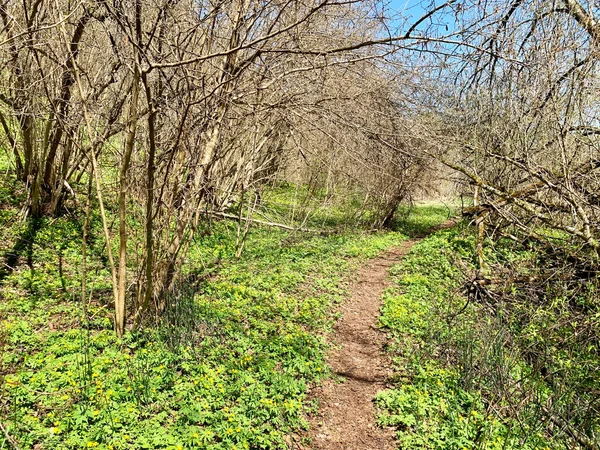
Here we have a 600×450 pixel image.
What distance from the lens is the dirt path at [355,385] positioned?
4.05 meters

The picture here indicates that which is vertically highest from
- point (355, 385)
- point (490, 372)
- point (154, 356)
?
point (154, 356)

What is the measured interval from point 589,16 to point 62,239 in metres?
8.72

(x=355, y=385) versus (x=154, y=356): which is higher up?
(x=154, y=356)

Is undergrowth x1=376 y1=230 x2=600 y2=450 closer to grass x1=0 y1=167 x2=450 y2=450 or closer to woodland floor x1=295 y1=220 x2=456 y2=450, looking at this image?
woodland floor x1=295 y1=220 x2=456 y2=450

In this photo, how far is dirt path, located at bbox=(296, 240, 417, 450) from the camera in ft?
13.3

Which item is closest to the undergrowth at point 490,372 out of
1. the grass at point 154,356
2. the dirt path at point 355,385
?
the dirt path at point 355,385

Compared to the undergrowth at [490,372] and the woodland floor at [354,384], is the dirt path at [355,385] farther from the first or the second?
the undergrowth at [490,372]

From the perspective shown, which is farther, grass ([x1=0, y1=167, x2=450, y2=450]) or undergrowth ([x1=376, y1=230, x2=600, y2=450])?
undergrowth ([x1=376, y1=230, x2=600, y2=450])

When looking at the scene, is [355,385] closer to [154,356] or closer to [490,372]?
[490,372]

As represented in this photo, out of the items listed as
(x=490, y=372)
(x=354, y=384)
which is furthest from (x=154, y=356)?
(x=490, y=372)

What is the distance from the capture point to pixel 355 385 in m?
4.89

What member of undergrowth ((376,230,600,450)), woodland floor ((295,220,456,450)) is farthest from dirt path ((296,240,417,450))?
undergrowth ((376,230,600,450))

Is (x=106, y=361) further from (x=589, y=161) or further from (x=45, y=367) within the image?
(x=589, y=161)

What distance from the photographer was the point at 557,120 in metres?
5.64
